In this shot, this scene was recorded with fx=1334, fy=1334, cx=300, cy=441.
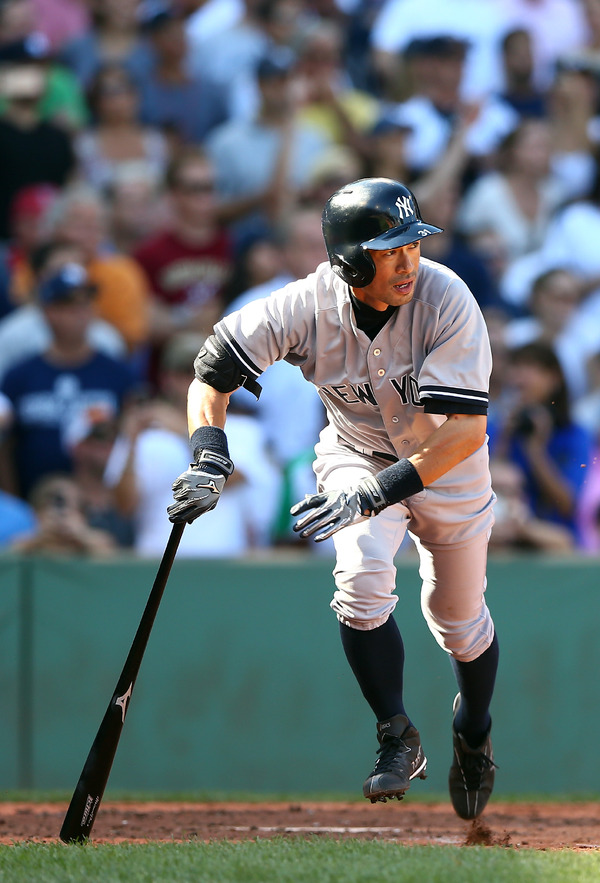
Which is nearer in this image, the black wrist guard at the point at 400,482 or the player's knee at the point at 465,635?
the black wrist guard at the point at 400,482

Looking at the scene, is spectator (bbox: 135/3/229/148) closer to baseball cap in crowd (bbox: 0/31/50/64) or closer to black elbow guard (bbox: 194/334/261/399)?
baseball cap in crowd (bbox: 0/31/50/64)

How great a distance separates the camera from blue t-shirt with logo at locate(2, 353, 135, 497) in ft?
24.9

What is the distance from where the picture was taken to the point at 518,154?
970 centimetres

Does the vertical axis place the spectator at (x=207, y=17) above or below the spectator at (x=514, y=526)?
above

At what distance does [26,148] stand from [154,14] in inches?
69.6

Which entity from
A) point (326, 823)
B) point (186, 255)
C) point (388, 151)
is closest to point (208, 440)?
point (326, 823)

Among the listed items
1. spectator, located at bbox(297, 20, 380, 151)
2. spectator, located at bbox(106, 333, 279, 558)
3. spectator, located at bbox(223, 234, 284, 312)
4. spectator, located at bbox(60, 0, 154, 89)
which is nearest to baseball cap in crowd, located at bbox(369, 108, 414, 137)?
spectator, located at bbox(297, 20, 380, 151)

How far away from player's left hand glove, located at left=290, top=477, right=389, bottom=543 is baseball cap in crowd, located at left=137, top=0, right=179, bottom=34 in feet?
22.0

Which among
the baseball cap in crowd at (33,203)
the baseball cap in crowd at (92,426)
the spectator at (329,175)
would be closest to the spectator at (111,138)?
the baseball cap in crowd at (33,203)

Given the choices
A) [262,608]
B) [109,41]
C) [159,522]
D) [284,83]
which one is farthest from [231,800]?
[109,41]

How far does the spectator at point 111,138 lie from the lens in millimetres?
9523

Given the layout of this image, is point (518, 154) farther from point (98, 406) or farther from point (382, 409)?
point (382, 409)

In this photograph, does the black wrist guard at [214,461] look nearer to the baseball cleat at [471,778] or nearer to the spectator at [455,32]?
the baseball cleat at [471,778]

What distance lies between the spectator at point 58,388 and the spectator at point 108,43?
2915 millimetres
